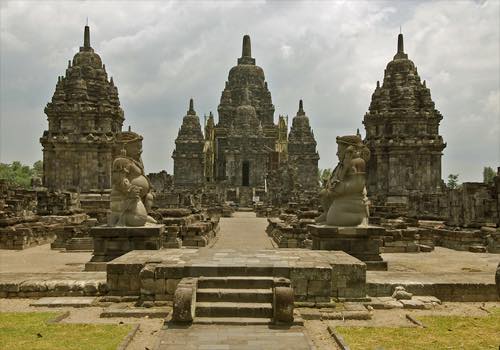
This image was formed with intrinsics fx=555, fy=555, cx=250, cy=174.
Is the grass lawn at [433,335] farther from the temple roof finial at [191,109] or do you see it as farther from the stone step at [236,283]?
the temple roof finial at [191,109]

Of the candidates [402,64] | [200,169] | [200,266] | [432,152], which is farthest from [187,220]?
[200,169]

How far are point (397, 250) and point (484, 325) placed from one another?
8.14 meters

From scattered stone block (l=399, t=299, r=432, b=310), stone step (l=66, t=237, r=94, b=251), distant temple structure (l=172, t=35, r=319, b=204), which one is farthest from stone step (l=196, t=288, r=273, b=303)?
distant temple structure (l=172, t=35, r=319, b=204)

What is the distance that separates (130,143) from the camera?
11.3m

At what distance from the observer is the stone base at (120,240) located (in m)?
10.5

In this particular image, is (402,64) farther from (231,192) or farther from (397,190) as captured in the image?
(231,192)

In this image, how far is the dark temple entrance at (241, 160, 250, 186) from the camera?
6395cm

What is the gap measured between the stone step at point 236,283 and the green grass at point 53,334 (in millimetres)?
1353

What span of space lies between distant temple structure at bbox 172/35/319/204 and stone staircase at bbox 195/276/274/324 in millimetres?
54214

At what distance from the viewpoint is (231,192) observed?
59219mm

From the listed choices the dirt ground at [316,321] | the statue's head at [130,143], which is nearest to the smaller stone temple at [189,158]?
the statue's head at [130,143]

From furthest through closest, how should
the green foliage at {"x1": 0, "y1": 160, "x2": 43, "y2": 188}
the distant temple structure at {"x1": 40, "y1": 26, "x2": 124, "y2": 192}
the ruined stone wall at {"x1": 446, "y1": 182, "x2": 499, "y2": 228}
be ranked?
the green foliage at {"x1": 0, "y1": 160, "x2": 43, "y2": 188}, the distant temple structure at {"x1": 40, "y1": 26, "x2": 124, "y2": 192}, the ruined stone wall at {"x1": 446, "y1": 182, "x2": 499, "y2": 228}

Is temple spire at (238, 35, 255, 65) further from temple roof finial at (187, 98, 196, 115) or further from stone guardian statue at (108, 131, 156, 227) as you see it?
stone guardian statue at (108, 131, 156, 227)

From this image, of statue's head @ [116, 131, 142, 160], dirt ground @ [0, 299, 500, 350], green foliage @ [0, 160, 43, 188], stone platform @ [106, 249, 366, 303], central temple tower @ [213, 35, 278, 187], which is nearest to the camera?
dirt ground @ [0, 299, 500, 350]
